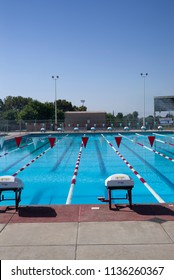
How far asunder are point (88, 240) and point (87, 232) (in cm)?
30

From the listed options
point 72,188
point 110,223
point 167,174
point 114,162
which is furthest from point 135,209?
point 114,162

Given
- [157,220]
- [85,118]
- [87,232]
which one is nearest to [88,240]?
[87,232]

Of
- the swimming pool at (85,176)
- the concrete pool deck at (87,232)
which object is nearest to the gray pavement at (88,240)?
the concrete pool deck at (87,232)

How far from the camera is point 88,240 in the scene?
3908 millimetres

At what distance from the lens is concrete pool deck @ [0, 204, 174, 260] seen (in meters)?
3.50

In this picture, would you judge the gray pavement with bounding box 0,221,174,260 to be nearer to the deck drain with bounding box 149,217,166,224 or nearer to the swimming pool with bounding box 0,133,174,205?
the deck drain with bounding box 149,217,166,224

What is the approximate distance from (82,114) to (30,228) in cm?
3597

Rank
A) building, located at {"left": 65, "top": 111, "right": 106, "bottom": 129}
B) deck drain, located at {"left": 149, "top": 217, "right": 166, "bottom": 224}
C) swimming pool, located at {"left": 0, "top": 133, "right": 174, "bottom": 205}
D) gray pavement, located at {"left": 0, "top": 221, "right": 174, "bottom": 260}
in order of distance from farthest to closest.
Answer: building, located at {"left": 65, "top": 111, "right": 106, "bottom": 129}, swimming pool, located at {"left": 0, "top": 133, "right": 174, "bottom": 205}, deck drain, located at {"left": 149, "top": 217, "right": 166, "bottom": 224}, gray pavement, located at {"left": 0, "top": 221, "right": 174, "bottom": 260}

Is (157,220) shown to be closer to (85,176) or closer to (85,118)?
(85,176)

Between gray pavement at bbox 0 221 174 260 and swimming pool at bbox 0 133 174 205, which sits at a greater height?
gray pavement at bbox 0 221 174 260

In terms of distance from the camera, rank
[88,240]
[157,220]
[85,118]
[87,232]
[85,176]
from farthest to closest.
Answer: [85,118]
[85,176]
[157,220]
[87,232]
[88,240]

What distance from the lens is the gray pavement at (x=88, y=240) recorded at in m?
3.46

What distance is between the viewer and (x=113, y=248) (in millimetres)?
3635

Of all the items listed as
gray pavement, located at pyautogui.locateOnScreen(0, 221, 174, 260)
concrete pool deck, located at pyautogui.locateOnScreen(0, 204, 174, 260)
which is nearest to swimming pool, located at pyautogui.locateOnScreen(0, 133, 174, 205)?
concrete pool deck, located at pyautogui.locateOnScreen(0, 204, 174, 260)
